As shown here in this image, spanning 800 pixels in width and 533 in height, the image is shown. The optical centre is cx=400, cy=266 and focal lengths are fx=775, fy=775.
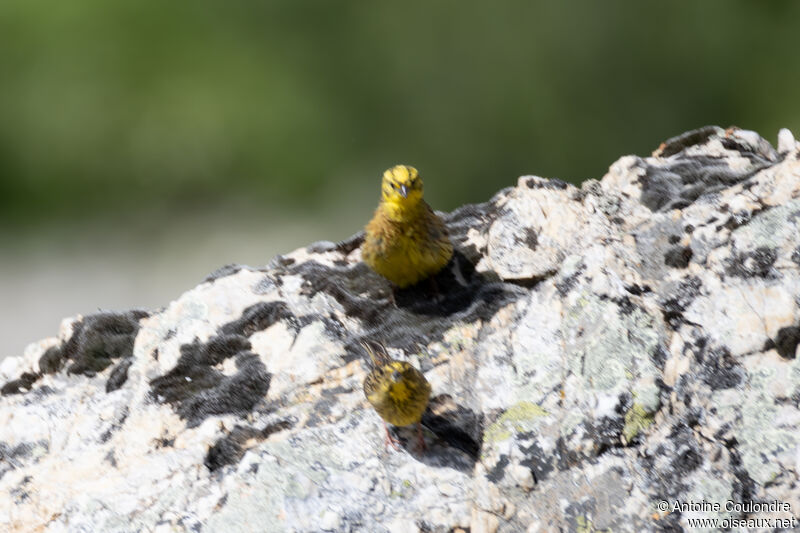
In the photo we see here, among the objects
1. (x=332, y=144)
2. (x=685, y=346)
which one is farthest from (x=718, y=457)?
(x=332, y=144)

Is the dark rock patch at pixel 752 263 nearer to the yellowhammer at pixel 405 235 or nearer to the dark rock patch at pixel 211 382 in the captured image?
the yellowhammer at pixel 405 235

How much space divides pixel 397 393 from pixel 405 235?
78 cm

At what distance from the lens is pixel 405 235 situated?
3.12 metres

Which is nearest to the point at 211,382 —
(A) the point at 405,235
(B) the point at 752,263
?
(A) the point at 405,235

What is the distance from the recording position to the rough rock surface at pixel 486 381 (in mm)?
2439

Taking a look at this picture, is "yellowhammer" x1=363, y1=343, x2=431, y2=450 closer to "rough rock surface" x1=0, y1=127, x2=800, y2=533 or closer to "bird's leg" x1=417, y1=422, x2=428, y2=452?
"bird's leg" x1=417, y1=422, x2=428, y2=452

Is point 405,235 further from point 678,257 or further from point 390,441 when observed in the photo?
point 678,257

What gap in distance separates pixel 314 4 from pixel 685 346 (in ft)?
17.1

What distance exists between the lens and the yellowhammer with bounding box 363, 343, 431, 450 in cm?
256

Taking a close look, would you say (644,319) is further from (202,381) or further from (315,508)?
(202,381)

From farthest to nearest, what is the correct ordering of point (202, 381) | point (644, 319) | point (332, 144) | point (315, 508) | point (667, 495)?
point (332, 144)
point (202, 381)
point (644, 319)
point (315, 508)
point (667, 495)

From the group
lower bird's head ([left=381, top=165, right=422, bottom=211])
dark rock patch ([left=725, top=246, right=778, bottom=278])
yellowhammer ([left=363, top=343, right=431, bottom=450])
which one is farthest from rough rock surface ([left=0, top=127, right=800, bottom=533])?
lower bird's head ([left=381, top=165, right=422, bottom=211])

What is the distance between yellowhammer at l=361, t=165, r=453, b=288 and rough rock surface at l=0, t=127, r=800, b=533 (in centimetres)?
15

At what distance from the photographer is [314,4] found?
6.81 meters
